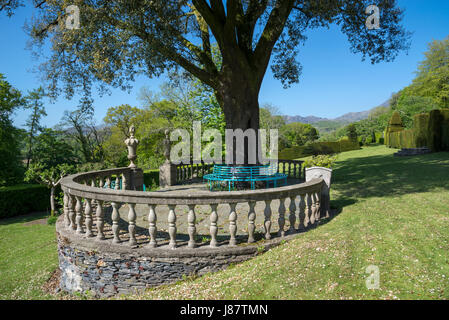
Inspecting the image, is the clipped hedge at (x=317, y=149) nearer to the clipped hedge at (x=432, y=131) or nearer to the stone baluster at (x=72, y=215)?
the clipped hedge at (x=432, y=131)

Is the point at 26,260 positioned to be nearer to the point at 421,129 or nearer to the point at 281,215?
the point at 281,215

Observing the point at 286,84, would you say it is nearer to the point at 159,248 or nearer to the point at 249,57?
the point at 249,57

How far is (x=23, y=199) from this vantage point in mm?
17859

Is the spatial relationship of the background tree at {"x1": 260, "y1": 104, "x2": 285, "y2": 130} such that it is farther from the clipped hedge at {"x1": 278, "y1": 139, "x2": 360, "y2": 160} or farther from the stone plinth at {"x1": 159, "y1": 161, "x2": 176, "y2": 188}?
the stone plinth at {"x1": 159, "y1": 161, "x2": 176, "y2": 188}

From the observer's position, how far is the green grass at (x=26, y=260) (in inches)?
229

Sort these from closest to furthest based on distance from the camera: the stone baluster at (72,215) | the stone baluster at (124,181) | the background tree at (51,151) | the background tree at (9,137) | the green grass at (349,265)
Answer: the green grass at (349,265) → the stone baluster at (72,215) → the stone baluster at (124,181) → the background tree at (9,137) → the background tree at (51,151)

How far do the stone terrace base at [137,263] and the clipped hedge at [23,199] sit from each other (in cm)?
1712

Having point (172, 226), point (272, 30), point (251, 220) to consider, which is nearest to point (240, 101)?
point (272, 30)

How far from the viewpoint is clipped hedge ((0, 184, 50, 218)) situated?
17062 mm

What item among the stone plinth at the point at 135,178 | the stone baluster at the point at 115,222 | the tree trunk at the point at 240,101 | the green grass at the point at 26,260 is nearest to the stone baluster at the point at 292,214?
the stone baluster at the point at 115,222
